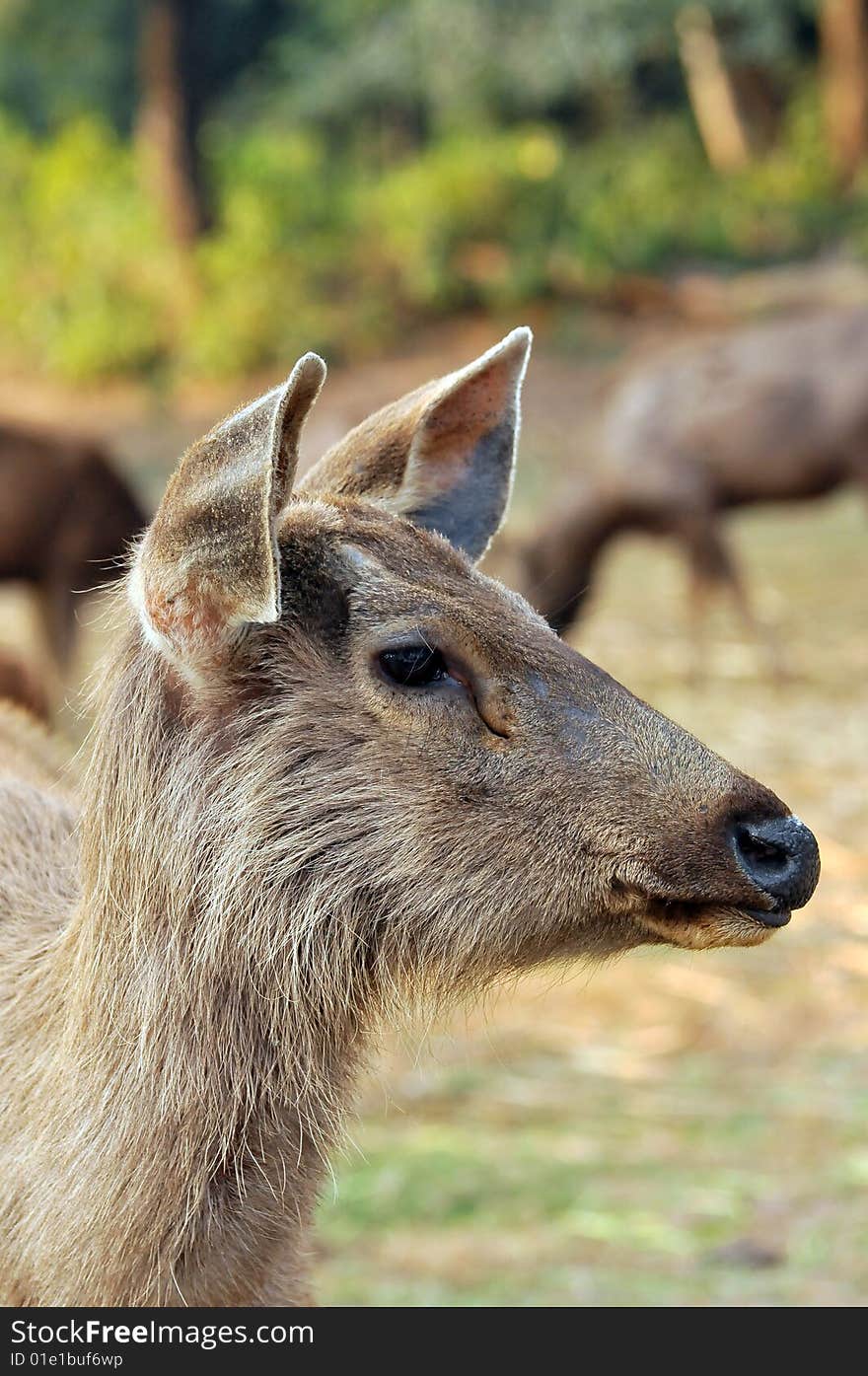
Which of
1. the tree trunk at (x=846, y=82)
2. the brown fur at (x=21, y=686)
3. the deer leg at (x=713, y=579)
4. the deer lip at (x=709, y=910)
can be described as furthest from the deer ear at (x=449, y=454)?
the tree trunk at (x=846, y=82)

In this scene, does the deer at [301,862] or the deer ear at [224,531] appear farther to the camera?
the deer at [301,862]

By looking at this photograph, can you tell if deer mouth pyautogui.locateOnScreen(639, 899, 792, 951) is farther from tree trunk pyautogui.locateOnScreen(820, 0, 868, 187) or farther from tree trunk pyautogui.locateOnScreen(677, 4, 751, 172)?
tree trunk pyautogui.locateOnScreen(677, 4, 751, 172)

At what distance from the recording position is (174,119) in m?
22.5

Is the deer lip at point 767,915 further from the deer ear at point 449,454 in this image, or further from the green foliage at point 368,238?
the green foliage at point 368,238

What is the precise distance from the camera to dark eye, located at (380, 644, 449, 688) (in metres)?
2.34

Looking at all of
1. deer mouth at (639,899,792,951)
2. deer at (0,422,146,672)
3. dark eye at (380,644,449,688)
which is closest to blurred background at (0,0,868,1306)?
deer at (0,422,146,672)

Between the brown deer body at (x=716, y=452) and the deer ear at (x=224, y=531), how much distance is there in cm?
895

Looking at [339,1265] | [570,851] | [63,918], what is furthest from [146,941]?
[339,1265]

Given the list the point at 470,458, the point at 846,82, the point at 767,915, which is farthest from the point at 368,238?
the point at 767,915

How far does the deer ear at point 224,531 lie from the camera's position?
7.02 ft

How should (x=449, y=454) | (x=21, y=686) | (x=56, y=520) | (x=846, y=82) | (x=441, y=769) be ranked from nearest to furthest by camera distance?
(x=441, y=769) → (x=449, y=454) → (x=21, y=686) → (x=56, y=520) → (x=846, y=82)

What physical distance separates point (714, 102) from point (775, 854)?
2458 cm

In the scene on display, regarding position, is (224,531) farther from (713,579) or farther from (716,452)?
(716,452)

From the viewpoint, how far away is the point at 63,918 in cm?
279
